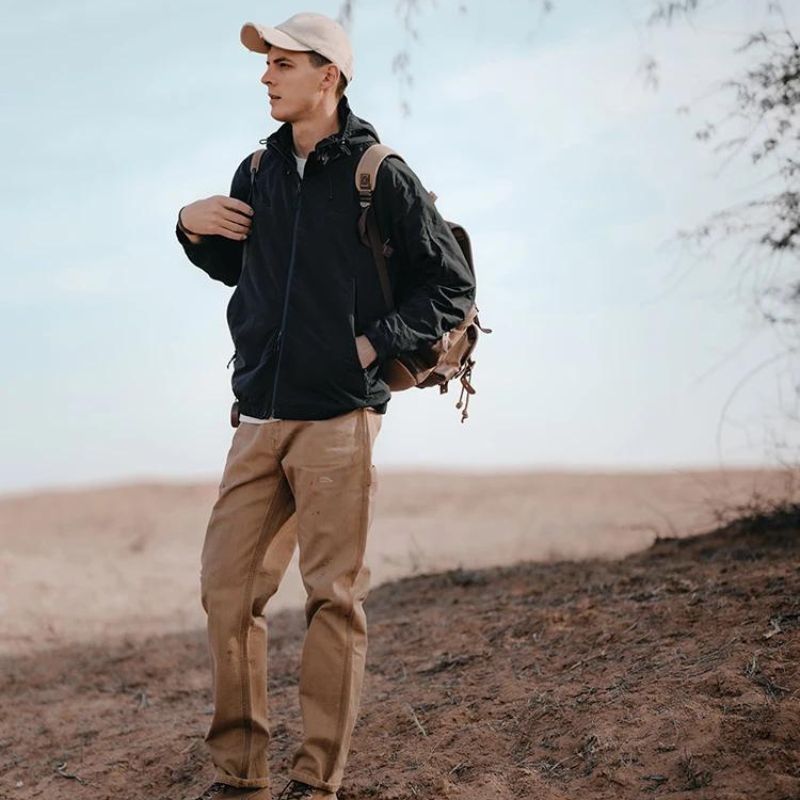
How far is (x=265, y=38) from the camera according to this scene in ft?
13.4

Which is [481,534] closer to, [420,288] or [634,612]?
[634,612]

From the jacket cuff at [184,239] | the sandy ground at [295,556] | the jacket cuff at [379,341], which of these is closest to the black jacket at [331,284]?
the jacket cuff at [379,341]

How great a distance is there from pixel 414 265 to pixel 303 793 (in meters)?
1.86

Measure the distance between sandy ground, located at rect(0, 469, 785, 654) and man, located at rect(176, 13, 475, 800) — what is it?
5.04 metres

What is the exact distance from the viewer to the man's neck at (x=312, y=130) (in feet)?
13.9

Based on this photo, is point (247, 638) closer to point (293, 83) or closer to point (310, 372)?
point (310, 372)

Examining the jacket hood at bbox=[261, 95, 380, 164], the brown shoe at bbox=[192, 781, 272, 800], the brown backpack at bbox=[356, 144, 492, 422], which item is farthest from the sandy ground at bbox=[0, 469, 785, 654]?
the jacket hood at bbox=[261, 95, 380, 164]

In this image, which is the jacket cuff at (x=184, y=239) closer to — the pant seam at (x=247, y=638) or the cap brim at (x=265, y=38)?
the cap brim at (x=265, y=38)

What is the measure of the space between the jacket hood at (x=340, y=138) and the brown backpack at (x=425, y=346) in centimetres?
7

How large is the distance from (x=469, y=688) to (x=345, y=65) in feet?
9.27

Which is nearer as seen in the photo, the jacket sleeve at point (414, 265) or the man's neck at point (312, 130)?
the jacket sleeve at point (414, 265)

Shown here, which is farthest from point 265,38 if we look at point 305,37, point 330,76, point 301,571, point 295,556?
point 295,556

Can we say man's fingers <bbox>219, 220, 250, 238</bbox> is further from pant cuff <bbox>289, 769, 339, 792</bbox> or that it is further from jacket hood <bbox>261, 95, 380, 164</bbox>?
pant cuff <bbox>289, 769, 339, 792</bbox>

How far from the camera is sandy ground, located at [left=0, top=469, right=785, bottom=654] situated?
10656 millimetres
